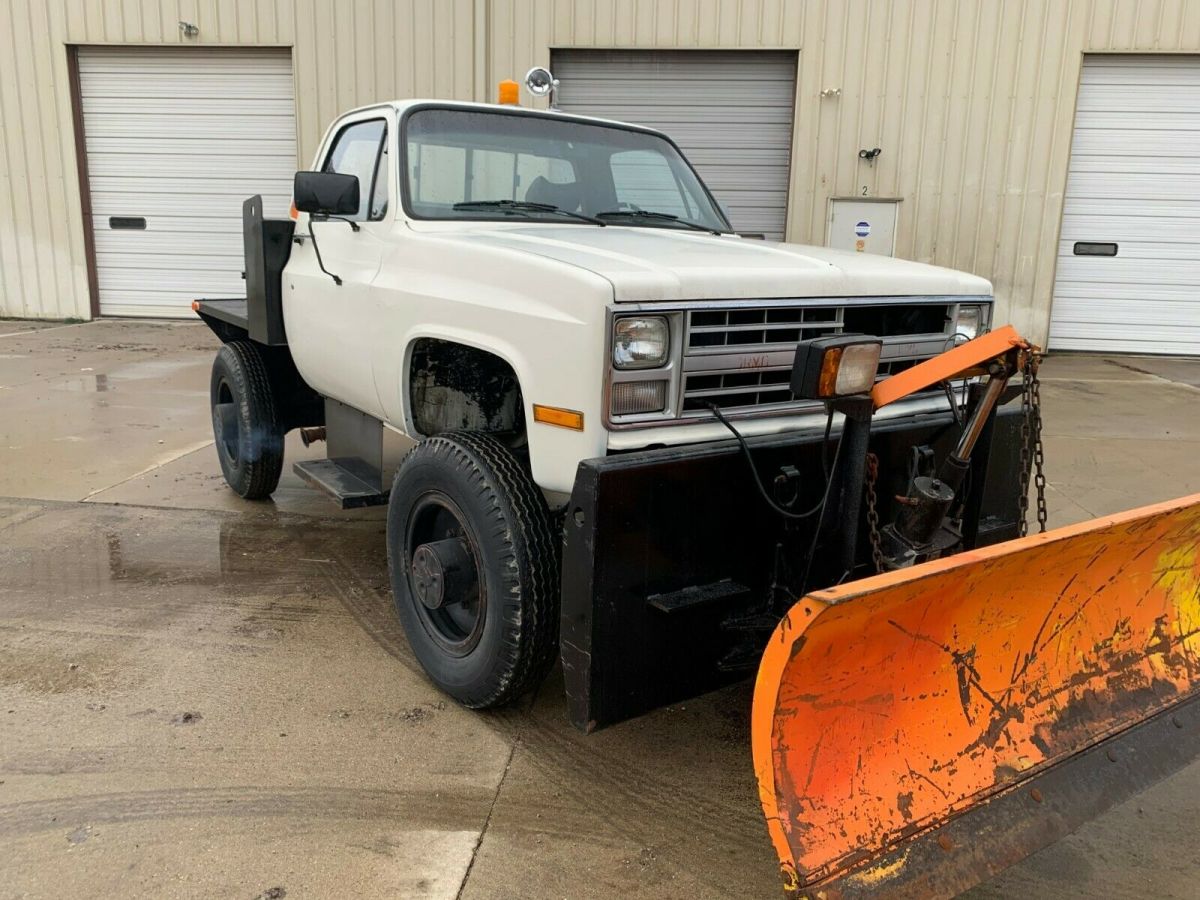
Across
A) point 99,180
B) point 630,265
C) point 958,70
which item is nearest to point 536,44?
point 958,70

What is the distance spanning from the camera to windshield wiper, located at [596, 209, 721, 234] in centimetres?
416

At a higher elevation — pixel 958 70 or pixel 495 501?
pixel 958 70

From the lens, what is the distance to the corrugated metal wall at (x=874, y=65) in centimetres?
1138

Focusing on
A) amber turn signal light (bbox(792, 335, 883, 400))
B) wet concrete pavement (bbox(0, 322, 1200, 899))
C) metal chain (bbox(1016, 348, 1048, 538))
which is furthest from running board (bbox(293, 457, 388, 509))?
metal chain (bbox(1016, 348, 1048, 538))

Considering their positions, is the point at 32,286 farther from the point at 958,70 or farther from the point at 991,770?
the point at 991,770

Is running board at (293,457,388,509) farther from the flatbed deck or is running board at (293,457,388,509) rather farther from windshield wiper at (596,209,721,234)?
windshield wiper at (596,209,721,234)

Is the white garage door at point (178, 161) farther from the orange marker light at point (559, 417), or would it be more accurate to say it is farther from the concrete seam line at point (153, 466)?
the orange marker light at point (559, 417)

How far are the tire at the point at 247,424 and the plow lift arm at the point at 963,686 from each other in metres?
3.74

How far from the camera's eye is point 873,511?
2.67 metres

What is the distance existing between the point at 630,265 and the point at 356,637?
6.81ft

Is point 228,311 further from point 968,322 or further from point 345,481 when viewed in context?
point 968,322

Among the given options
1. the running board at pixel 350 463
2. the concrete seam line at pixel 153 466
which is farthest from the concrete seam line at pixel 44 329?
the running board at pixel 350 463

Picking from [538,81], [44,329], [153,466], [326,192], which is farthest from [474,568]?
[44,329]

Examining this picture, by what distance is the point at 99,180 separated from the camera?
13.7 m
